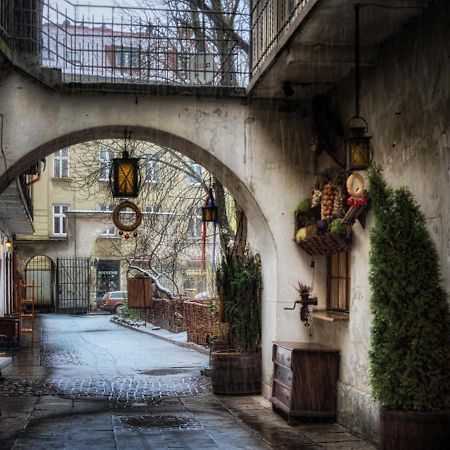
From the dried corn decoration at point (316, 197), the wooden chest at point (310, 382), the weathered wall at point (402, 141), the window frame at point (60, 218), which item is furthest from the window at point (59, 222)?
the wooden chest at point (310, 382)

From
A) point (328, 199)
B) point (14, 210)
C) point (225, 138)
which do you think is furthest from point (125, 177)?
point (14, 210)

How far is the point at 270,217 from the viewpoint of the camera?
37.1 ft

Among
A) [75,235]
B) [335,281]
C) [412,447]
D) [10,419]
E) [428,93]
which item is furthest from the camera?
[75,235]

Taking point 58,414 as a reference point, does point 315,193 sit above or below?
above

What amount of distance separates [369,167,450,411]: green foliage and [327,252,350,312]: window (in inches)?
113

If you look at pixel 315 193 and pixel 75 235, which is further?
pixel 75 235

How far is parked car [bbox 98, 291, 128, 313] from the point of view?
4088cm

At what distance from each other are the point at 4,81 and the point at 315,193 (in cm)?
437

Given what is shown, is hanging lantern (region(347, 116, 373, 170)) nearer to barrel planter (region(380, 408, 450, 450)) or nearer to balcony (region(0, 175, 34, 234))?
barrel planter (region(380, 408, 450, 450))

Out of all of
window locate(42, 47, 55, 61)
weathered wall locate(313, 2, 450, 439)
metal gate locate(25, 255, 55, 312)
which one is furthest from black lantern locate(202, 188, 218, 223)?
metal gate locate(25, 255, 55, 312)

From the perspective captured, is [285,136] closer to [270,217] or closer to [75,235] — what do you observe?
[270,217]

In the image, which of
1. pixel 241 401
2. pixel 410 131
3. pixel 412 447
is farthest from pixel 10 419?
pixel 410 131

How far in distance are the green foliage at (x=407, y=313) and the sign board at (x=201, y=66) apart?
493cm

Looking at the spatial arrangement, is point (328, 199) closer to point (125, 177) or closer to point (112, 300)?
point (125, 177)
